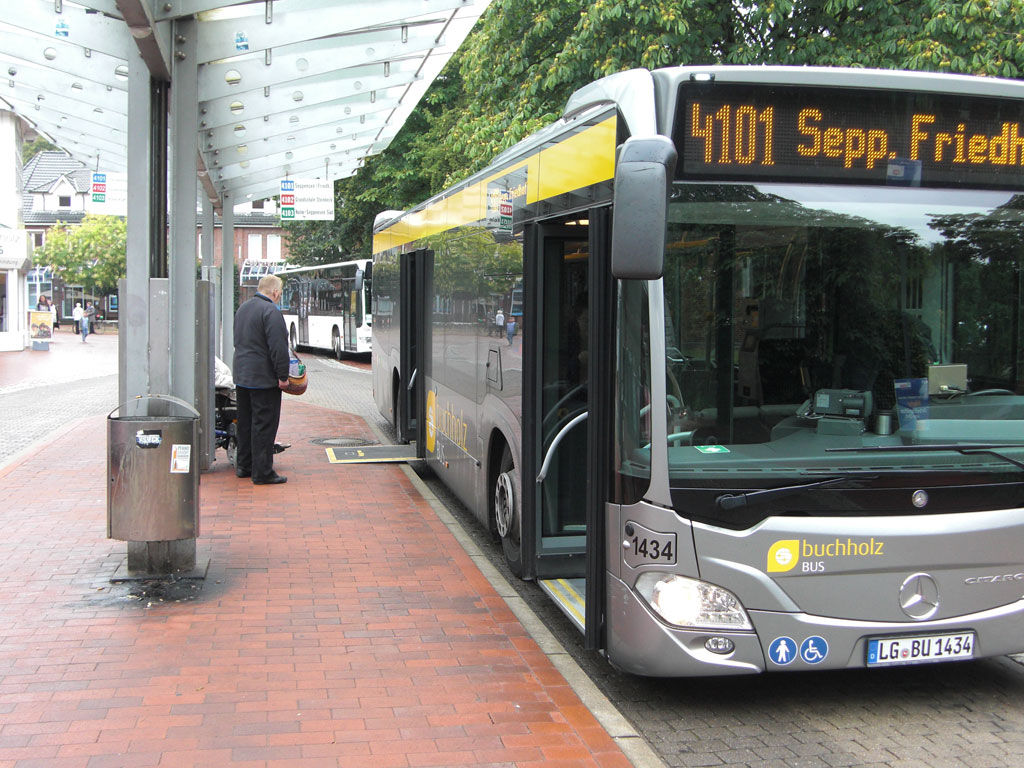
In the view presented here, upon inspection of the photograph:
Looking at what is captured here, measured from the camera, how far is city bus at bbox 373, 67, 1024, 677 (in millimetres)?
4438

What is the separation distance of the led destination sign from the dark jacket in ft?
20.2

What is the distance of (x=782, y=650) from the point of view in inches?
176

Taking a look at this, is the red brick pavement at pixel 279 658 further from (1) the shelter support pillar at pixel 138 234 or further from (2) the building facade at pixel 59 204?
(2) the building facade at pixel 59 204

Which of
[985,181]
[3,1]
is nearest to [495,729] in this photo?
[985,181]

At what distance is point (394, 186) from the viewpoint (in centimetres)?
3181

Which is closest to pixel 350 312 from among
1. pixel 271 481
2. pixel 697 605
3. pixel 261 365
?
pixel 271 481

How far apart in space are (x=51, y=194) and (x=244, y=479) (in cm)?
7682

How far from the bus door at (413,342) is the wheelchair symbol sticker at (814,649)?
619 centimetres

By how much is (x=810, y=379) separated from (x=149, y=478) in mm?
4041

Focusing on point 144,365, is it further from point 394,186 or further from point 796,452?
point 394,186

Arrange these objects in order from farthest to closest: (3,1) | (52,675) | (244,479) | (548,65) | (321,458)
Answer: (548,65)
(321,458)
(244,479)
(3,1)
(52,675)

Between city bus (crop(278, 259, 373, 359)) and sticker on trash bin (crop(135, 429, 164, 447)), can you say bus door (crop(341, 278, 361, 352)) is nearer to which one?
city bus (crop(278, 259, 373, 359))

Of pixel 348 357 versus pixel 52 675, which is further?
pixel 348 357

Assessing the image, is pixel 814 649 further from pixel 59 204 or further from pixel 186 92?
pixel 59 204
